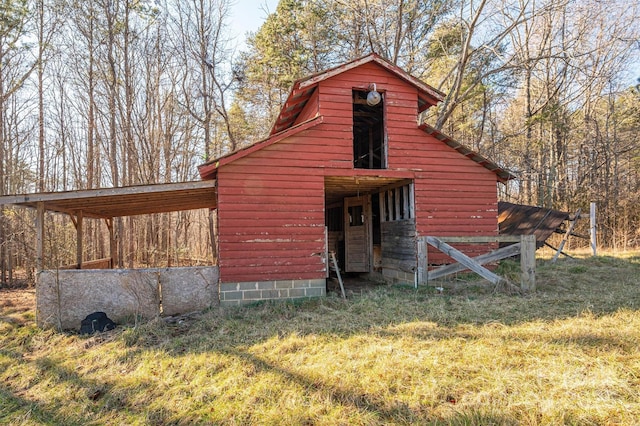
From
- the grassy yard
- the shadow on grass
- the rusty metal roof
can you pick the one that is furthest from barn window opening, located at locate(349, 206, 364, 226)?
the shadow on grass

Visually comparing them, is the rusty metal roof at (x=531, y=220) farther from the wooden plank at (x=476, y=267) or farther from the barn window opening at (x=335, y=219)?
the barn window opening at (x=335, y=219)

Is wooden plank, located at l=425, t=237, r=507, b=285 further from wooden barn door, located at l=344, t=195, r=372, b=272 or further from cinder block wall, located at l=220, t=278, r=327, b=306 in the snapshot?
wooden barn door, located at l=344, t=195, r=372, b=272

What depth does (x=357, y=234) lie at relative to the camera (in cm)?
1223

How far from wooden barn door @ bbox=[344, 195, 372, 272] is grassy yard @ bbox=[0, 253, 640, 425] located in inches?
198

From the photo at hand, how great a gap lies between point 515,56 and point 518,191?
40.1ft

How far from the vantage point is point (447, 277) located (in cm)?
915

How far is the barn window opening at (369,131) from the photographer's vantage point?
31.4 feet

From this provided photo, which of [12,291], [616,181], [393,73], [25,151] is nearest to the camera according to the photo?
[393,73]

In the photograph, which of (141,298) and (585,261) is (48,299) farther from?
(585,261)

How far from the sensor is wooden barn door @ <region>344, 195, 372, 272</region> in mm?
11808

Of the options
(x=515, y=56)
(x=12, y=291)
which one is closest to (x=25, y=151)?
A: (x=12, y=291)

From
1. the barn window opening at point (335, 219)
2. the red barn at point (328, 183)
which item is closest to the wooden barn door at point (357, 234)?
the barn window opening at point (335, 219)

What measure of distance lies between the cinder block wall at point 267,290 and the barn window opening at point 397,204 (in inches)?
119

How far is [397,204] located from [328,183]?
2.05 metres
